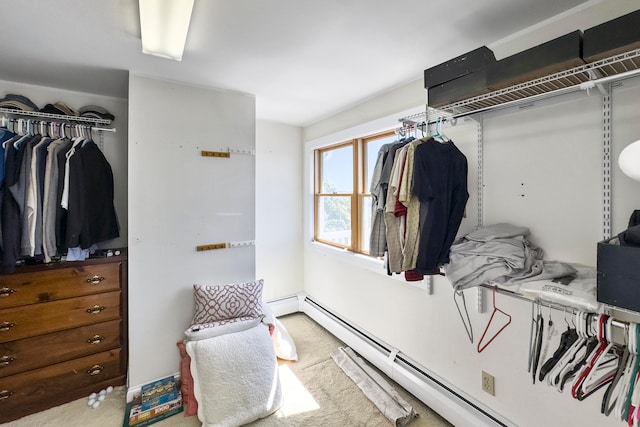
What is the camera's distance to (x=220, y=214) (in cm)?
239

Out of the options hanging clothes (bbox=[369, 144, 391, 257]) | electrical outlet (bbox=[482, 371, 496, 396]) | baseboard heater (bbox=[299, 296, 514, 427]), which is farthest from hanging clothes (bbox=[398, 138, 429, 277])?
baseboard heater (bbox=[299, 296, 514, 427])

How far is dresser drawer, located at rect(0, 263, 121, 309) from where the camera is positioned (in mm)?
1844

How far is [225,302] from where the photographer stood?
222 centimetres

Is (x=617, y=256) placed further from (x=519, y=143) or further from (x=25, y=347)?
(x=25, y=347)

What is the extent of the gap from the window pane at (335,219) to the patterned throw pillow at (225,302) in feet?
3.99

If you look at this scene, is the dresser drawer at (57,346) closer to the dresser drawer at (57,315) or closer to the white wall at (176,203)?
the dresser drawer at (57,315)

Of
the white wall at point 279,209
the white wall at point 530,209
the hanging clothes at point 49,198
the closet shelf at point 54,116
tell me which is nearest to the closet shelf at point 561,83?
the white wall at point 530,209

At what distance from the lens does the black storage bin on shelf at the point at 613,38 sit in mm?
932

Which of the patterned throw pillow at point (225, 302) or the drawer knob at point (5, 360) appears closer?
the drawer knob at point (5, 360)

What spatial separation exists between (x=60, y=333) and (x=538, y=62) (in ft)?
10.6

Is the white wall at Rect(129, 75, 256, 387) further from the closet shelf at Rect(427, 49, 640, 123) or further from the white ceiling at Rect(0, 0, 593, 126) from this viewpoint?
the closet shelf at Rect(427, 49, 640, 123)

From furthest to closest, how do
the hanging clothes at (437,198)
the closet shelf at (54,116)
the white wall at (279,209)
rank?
the white wall at (279,209) → the closet shelf at (54,116) → the hanging clothes at (437,198)

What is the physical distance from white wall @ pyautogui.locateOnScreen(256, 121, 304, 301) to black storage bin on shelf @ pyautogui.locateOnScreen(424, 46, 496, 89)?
219cm

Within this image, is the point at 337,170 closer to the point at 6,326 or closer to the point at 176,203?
the point at 176,203
